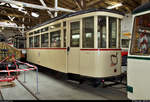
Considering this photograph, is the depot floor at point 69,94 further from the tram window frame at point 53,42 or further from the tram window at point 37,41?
the tram window at point 37,41

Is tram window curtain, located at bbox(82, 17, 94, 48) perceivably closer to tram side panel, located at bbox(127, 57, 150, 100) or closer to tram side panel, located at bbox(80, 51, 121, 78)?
tram side panel, located at bbox(80, 51, 121, 78)

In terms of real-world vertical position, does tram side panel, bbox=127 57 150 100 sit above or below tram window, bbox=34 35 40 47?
below

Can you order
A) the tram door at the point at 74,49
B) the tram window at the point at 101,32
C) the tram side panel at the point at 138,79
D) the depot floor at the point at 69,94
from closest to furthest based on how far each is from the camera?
the tram side panel at the point at 138,79, the depot floor at the point at 69,94, the tram window at the point at 101,32, the tram door at the point at 74,49

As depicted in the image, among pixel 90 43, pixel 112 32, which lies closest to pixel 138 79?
pixel 90 43

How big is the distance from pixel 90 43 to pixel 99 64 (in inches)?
30.4

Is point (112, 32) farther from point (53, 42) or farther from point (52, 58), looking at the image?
point (52, 58)

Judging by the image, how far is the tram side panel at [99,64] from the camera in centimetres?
421

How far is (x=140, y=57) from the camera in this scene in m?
2.76

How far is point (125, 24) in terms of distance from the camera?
11133 millimetres

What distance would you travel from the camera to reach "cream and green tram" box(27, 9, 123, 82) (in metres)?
4.27

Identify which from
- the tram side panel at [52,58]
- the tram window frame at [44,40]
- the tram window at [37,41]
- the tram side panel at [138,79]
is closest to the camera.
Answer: the tram side panel at [138,79]

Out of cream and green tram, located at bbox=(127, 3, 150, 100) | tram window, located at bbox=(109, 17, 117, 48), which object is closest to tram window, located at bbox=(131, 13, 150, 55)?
cream and green tram, located at bbox=(127, 3, 150, 100)

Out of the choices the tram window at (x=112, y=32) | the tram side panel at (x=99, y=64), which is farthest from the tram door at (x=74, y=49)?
the tram window at (x=112, y=32)

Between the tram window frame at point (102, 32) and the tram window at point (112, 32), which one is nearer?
the tram window frame at point (102, 32)
